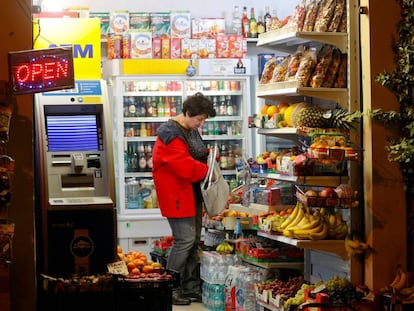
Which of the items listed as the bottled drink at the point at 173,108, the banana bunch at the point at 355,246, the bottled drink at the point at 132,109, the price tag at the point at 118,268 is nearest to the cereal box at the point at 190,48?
the bottled drink at the point at 173,108

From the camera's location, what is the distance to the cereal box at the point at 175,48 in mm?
9250

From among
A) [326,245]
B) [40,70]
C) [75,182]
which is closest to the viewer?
[40,70]

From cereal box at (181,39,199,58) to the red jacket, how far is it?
2.21 metres

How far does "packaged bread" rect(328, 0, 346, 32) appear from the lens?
17.9 feet

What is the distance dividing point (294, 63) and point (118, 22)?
12.9 feet

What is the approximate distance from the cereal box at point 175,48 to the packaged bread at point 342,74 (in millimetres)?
4022

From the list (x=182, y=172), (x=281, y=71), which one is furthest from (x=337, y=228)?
(x=182, y=172)

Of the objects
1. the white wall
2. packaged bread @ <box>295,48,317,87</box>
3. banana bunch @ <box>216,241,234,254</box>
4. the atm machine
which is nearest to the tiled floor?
banana bunch @ <box>216,241,234,254</box>

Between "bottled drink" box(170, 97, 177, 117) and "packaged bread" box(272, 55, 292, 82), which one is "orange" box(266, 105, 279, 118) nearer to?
"packaged bread" box(272, 55, 292, 82)

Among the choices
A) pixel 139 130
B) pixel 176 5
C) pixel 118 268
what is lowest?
pixel 118 268

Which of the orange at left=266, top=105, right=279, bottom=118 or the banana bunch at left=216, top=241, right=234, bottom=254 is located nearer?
the orange at left=266, top=105, right=279, bottom=118

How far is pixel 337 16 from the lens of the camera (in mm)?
5445

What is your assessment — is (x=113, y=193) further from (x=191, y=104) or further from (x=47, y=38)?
(x=191, y=104)

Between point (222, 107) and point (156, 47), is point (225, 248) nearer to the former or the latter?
point (222, 107)
